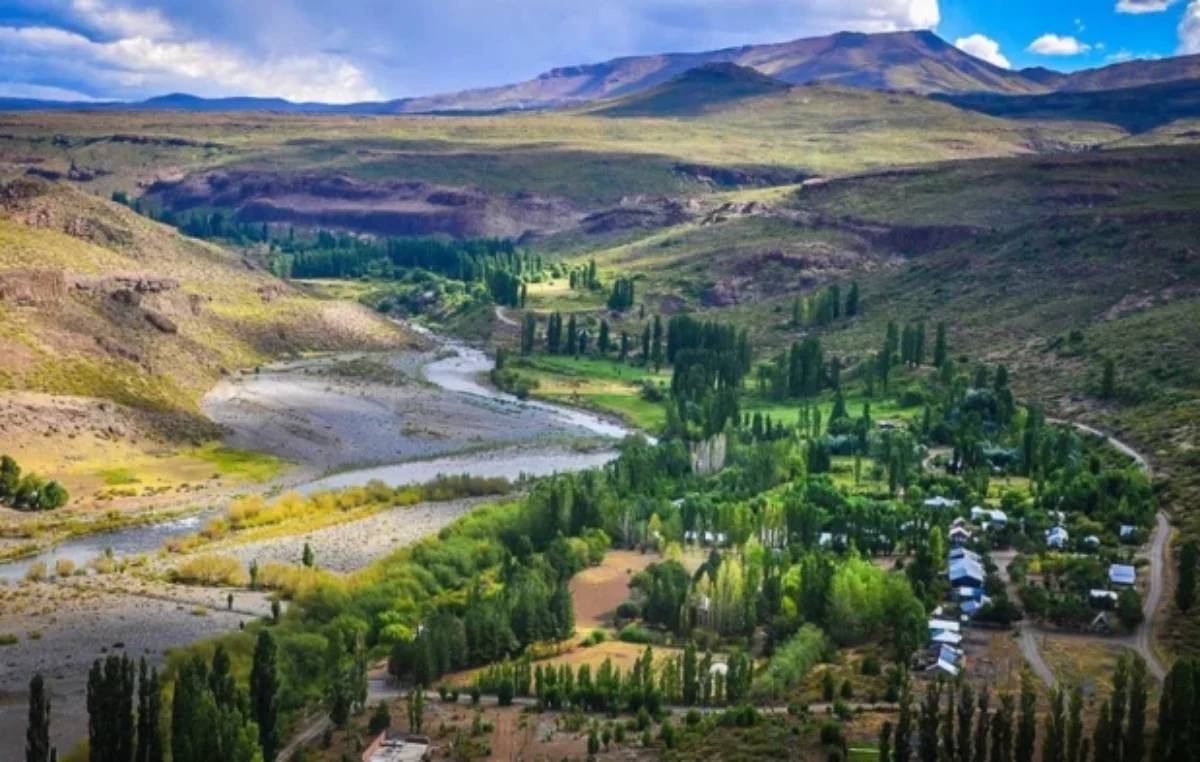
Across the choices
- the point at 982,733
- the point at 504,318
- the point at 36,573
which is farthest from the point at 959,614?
the point at 504,318

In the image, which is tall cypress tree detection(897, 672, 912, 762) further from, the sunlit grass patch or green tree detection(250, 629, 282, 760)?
the sunlit grass patch

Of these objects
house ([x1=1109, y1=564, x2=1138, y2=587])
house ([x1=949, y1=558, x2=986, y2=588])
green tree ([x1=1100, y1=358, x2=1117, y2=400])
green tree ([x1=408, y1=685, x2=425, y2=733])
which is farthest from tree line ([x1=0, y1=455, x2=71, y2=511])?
green tree ([x1=1100, y1=358, x2=1117, y2=400])

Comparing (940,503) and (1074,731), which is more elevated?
(940,503)

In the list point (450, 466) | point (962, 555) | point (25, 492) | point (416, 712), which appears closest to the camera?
point (416, 712)

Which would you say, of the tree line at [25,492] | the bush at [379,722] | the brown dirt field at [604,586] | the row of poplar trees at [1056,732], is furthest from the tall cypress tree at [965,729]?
the tree line at [25,492]

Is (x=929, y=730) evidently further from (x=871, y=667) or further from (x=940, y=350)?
(x=940, y=350)

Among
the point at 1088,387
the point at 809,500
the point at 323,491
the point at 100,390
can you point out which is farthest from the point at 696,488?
the point at 100,390
